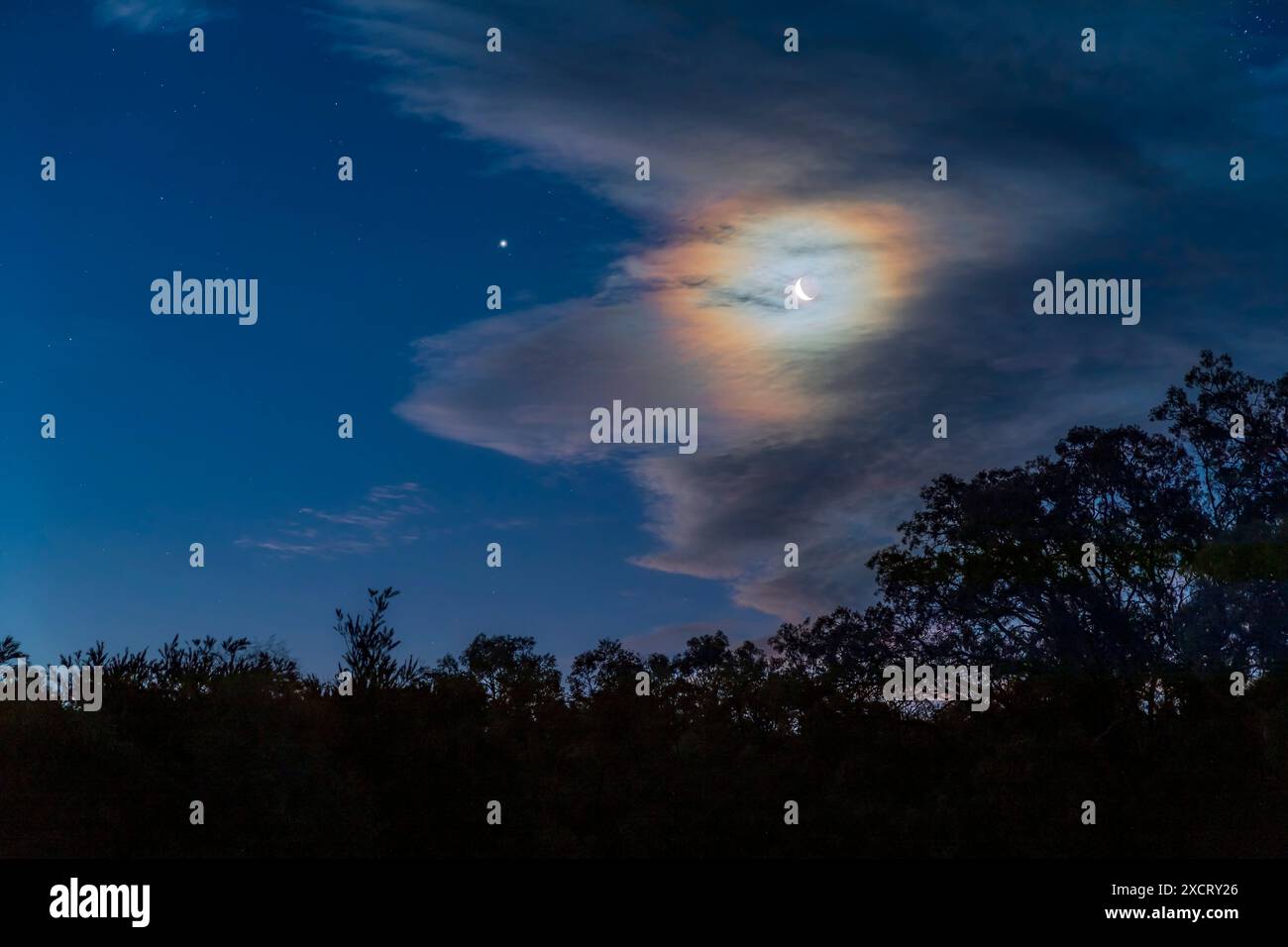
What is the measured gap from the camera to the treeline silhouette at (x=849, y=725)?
15.6 m

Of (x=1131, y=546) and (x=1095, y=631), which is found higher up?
(x=1131, y=546)

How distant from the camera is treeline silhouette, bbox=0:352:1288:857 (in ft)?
51.3

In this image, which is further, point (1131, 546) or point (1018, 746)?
point (1131, 546)

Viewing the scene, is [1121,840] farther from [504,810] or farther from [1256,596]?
[504,810]

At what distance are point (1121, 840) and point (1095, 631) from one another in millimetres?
3877

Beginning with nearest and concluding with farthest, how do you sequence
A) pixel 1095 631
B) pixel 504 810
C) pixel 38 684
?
pixel 38 684 < pixel 504 810 < pixel 1095 631

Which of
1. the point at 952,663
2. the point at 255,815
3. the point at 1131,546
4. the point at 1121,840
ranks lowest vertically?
the point at 1121,840

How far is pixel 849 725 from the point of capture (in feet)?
70.8
